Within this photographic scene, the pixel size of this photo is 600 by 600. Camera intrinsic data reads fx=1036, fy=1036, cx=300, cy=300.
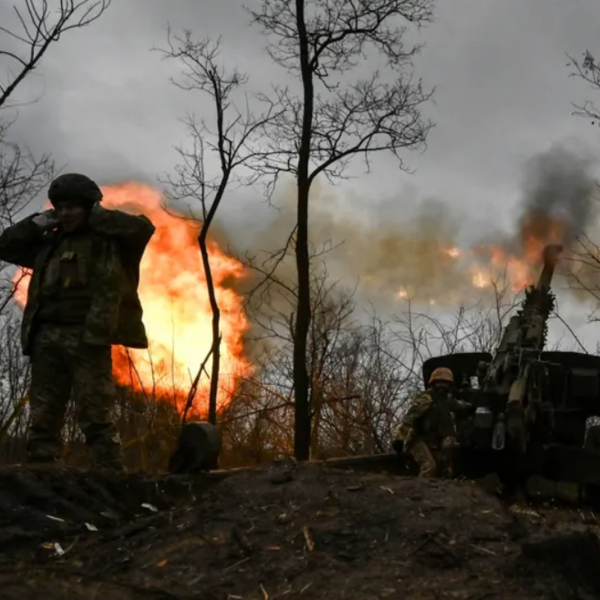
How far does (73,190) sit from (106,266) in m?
0.58

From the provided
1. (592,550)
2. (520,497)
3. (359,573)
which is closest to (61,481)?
(359,573)

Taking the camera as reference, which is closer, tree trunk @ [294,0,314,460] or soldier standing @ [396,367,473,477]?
soldier standing @ [396,367,473,477]

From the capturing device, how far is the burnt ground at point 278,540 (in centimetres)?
423

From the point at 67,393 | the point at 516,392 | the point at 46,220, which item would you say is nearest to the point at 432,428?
the point at 516,392

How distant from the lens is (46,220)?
7.42m

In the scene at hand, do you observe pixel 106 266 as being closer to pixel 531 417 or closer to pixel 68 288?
pixel 68 288

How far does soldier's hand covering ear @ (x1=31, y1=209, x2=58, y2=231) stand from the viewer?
739cm

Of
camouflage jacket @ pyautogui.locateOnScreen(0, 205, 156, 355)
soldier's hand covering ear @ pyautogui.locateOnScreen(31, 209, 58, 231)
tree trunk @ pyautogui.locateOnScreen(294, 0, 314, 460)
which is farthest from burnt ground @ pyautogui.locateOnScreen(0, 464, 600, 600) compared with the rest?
tree trunk @ pyautogui.locateOnScreen(294, 0, 314, 460)

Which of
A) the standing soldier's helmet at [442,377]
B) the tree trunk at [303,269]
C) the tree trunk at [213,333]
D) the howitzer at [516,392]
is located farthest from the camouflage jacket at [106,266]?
the tree trunk at [213,333]

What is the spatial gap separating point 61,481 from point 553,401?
6151 millimetres

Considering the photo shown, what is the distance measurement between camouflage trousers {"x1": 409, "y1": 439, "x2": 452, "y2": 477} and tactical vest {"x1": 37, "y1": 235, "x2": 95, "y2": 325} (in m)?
3.71

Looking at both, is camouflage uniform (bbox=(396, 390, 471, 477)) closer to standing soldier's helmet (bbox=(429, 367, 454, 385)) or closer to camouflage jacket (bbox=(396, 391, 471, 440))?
camouflage jacket (bbox=(396, 391, 471, 440))

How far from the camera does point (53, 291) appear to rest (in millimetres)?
7230

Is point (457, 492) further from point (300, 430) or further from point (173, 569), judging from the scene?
point (300, 430)
